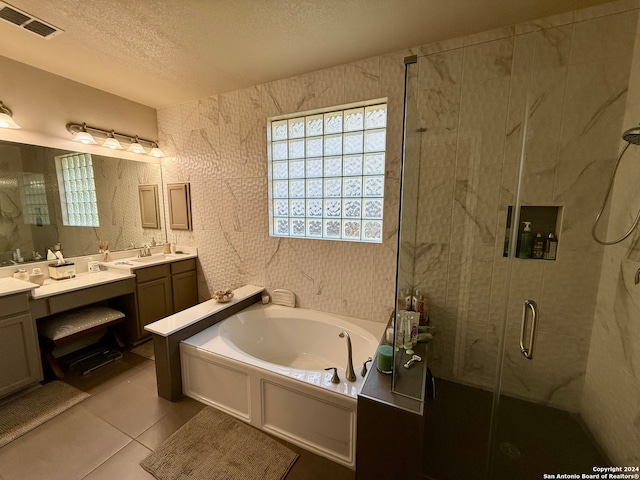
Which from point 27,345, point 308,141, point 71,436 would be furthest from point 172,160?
point 71,436

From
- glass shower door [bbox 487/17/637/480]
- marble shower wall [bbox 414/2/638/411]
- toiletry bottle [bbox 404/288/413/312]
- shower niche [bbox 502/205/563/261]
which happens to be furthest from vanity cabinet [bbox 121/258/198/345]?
shower niche [bbox 502/205/563/261]

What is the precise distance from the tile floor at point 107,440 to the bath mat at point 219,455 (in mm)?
65

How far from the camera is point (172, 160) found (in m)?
3.21

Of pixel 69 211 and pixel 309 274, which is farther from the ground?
pixel 69 211

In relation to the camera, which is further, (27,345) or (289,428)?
(27,345)

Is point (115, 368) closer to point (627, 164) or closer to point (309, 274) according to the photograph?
point (309, 274)

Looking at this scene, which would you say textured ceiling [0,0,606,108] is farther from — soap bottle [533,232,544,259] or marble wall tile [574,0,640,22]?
soap bottle [533,232,544,259]

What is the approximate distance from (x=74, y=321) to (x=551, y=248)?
371cm

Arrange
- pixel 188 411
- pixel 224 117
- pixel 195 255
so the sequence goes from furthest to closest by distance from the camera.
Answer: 1. pixel 195 255
2. pixel 224 117
3. pixel 188 411

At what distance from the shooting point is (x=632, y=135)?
1.37 m

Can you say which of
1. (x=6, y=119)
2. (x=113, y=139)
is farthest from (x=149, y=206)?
(x=6, y=119)

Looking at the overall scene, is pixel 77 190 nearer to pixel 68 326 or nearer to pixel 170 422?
pixel 68 326

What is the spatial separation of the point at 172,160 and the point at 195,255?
1205 mm

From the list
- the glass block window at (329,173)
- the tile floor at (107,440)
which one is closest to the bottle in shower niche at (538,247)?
the glass block window at (329,173)
